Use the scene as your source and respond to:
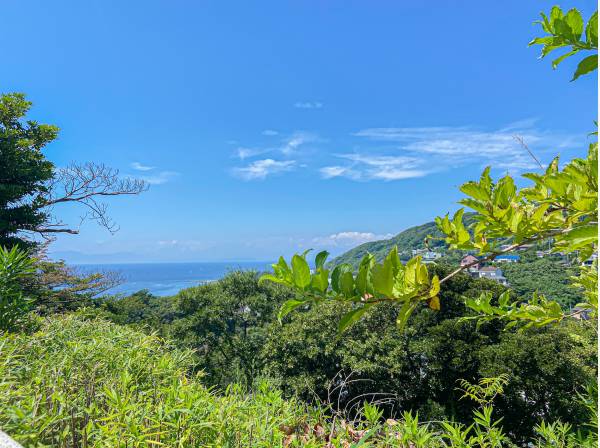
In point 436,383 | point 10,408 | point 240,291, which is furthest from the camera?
point 240,291

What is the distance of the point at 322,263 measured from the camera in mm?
911

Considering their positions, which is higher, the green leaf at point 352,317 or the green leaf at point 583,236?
the green leaf at point 583,236

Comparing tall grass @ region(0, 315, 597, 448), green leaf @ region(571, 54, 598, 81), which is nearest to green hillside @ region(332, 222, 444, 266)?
green leaf @ region(571, 54, 598, 81)

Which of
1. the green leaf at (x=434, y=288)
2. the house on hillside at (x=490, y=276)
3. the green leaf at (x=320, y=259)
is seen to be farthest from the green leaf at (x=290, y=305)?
the house on hillside at (x=490, y=276)

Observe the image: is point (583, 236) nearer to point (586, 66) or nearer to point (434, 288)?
point (434, 288)

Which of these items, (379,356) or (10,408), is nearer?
(10,408)

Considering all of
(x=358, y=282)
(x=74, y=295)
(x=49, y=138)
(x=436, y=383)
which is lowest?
(x=436, y=383)

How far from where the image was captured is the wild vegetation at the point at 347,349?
914mm

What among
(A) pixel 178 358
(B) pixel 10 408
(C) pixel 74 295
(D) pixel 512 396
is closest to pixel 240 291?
(C) pixel 74 295

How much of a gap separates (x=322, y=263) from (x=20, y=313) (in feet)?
14.6

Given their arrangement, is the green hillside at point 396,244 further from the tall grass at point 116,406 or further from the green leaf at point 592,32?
the tall grass at point 116,406

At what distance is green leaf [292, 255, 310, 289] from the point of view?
883 mm

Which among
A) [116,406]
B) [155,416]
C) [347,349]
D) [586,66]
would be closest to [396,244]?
[586,66]

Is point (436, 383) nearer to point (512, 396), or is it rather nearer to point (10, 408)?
point (512, 396)
